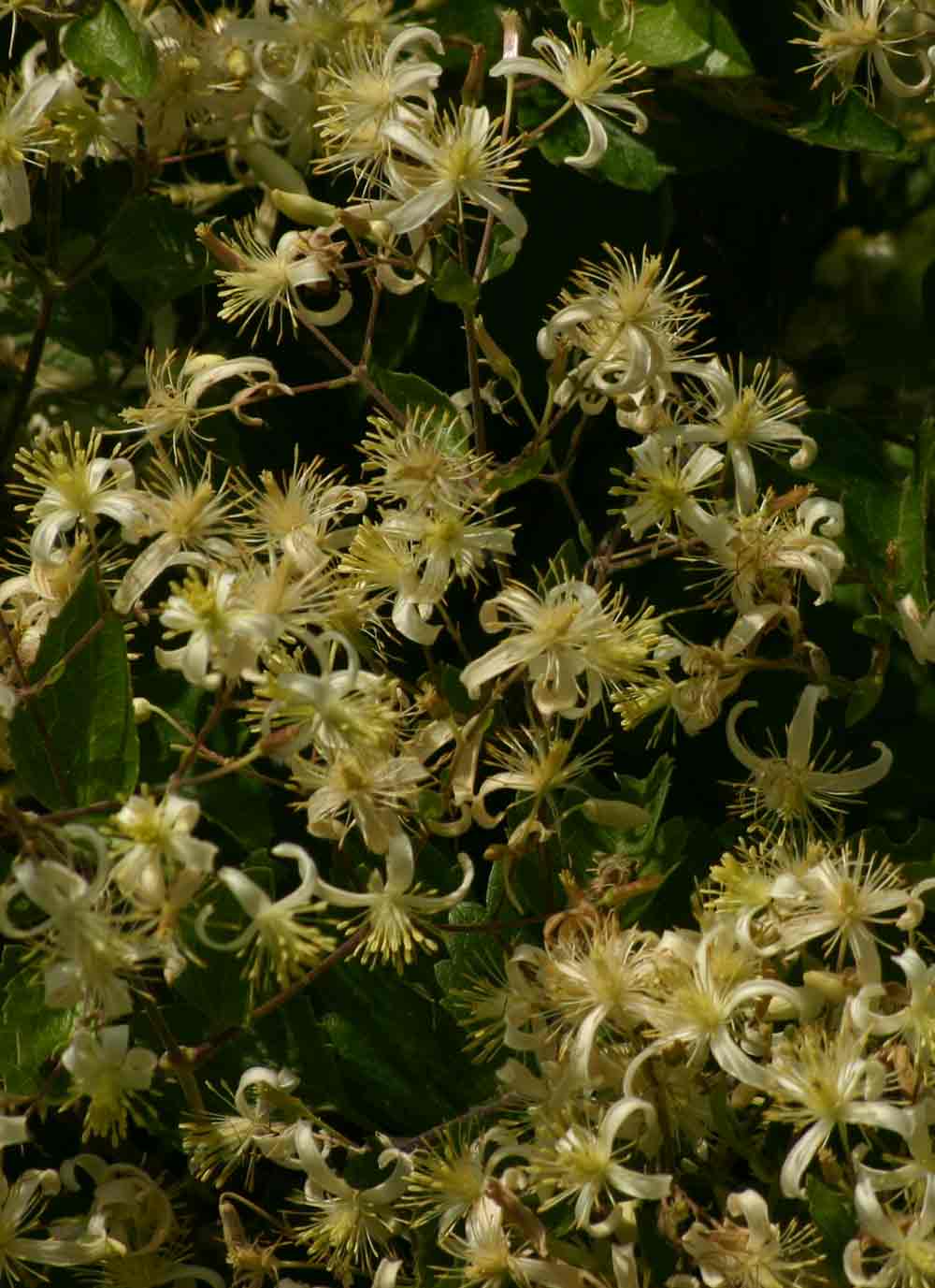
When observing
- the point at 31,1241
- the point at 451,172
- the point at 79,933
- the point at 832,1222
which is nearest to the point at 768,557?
the point at 451,172

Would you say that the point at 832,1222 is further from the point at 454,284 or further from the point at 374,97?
the point at 374,97

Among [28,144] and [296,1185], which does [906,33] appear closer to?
[28,144]

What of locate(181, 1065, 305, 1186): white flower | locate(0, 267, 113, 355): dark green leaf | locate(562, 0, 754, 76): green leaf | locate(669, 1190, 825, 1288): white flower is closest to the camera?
locate(669, 1190, 825, 1288): white flower

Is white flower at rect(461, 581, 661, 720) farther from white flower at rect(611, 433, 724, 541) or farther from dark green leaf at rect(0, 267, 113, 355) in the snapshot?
dark green leaf at rect(0, 267, 113, 355)

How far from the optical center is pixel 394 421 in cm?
138

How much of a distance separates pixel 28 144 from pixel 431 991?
695 millimetres

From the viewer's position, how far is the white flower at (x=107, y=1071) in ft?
3.60

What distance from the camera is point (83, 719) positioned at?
120 cm

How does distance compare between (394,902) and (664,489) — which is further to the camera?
(664,489)

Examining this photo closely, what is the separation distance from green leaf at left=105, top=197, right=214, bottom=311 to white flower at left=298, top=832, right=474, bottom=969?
Result: 60 centimetres

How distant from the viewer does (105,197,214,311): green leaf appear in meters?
1.55

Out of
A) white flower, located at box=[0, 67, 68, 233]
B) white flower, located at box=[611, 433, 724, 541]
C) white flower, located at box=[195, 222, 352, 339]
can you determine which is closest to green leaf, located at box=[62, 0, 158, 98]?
white flower, located at box=[0, 67, 68, 233]

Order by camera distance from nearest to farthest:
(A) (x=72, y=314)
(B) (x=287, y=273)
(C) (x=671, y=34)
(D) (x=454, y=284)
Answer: (D) (x=454, y=284)
(B) (x=287, y=273)
(C) (x=671, y=34)
(A) (x=72, y=314)

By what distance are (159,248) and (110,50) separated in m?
0.19
